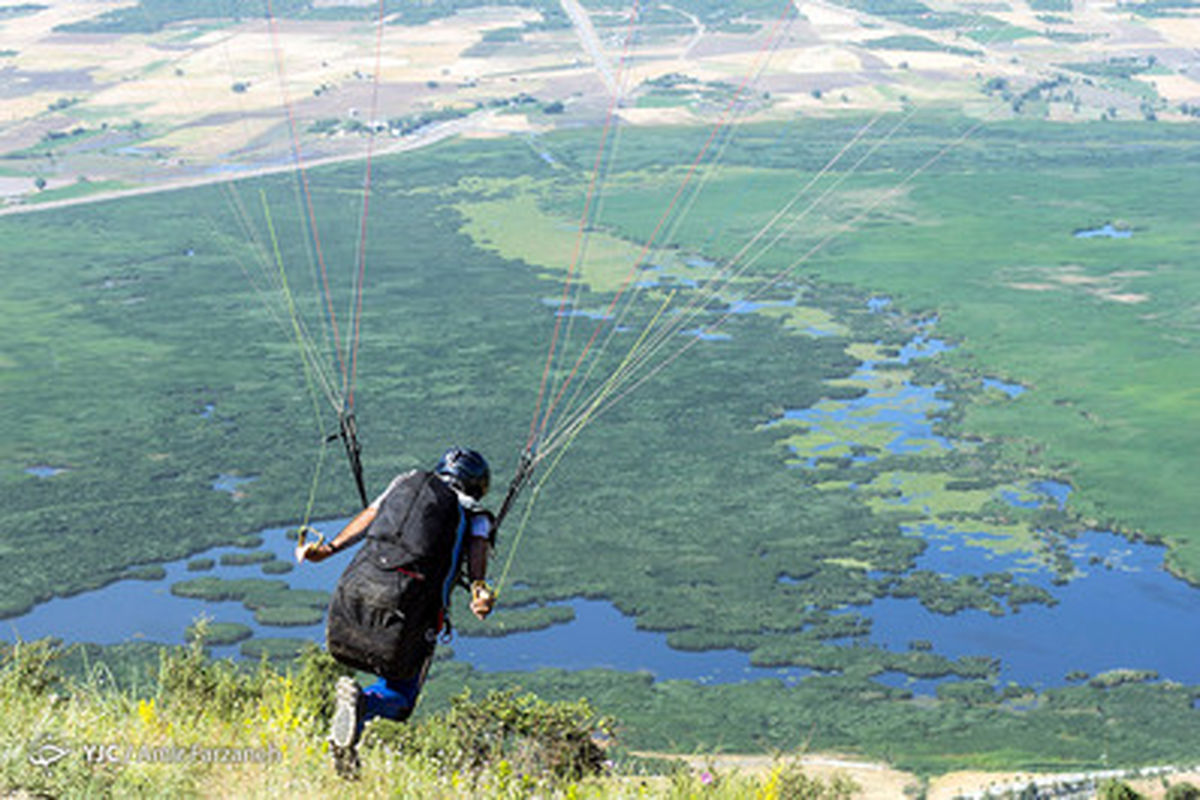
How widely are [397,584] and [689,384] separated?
7188 cm

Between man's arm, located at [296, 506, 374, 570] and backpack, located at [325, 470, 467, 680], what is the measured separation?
0.94 ft

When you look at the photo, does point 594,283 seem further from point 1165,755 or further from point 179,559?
point 1165,755

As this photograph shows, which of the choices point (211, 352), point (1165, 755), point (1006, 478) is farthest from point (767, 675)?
point (211, 352)

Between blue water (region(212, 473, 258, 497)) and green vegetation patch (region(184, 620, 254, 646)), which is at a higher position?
green vegetation patch (region(184, 620, 254, 646))

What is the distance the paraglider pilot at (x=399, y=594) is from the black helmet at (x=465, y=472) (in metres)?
0.22

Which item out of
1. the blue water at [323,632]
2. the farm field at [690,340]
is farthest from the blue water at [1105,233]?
the blue water at [323,632]

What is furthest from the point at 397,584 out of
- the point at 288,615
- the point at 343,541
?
the point at 288,615

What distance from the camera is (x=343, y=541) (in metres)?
7.52

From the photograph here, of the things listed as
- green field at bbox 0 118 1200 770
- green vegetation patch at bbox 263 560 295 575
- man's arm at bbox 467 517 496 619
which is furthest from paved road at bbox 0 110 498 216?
man's arm at bbox 467 517 496 619

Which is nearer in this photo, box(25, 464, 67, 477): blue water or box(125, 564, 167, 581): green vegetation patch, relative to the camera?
box(125, 564, 167, 581): green vegetation patch

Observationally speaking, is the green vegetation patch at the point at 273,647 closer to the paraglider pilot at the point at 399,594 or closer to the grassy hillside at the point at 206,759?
the grassy hillside at the point at 206,759

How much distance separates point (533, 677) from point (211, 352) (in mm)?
46283

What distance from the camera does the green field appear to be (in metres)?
49.5

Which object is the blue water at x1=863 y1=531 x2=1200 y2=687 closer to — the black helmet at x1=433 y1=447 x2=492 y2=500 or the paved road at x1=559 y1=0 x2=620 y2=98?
the black helmet at x1=433 y1=447 x2=492 y2=500
